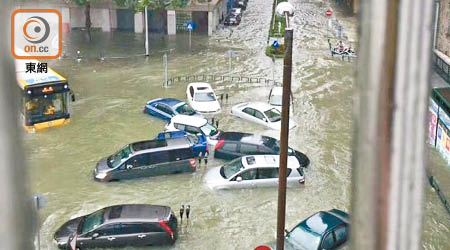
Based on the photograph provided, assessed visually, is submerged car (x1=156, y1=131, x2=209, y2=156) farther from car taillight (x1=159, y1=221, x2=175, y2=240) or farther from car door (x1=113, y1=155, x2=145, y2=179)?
car taillight (x1=159, y1=221, x2=175, y2=240)

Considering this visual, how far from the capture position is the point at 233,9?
36.7 m

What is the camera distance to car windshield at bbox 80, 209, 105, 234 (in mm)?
10148

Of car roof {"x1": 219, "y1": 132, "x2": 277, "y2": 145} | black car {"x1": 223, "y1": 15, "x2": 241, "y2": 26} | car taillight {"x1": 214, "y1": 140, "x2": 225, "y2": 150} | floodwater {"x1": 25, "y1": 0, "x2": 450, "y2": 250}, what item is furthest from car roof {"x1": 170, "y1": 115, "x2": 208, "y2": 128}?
black car {"x1": 223, "y1": 15, "x2": 241, "y2": 26}

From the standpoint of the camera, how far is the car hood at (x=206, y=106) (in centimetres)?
1756

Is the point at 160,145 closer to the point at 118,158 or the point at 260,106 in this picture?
the point at 118,158

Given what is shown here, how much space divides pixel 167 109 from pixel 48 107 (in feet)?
10.5

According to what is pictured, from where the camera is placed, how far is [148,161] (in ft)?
42.5

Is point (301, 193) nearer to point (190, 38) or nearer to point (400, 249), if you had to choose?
point (400, 249)

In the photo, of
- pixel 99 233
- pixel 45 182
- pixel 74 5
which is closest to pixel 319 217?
pixel 99 233

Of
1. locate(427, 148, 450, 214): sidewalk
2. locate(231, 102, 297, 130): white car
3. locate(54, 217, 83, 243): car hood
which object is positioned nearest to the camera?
locate(54, 217, 83, 243): car hood

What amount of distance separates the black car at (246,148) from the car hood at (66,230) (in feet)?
13.7

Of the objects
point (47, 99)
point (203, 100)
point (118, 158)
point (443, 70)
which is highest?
point (443, 70)

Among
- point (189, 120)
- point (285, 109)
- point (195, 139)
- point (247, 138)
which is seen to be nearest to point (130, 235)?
point (285, 109)

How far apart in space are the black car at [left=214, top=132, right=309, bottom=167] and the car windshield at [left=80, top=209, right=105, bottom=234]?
4.22m
